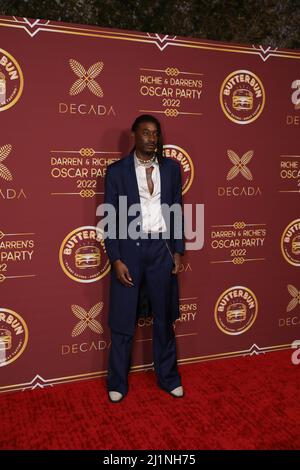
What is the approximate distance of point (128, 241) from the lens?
8.07ft

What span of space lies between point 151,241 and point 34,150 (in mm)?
906

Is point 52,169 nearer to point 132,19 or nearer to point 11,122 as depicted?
point 11,122

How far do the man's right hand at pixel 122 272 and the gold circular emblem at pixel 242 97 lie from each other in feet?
4.42

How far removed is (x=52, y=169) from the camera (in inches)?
102

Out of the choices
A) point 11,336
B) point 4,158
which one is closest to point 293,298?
point 11,336

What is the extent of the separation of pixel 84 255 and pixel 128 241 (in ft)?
1.37

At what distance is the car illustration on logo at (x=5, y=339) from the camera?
2604 mm

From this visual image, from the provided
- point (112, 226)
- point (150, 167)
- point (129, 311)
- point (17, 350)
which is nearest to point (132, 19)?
point (150, 167)

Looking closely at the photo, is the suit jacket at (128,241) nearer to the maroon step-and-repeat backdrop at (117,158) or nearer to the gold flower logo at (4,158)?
the maroon step-and-repeat backdrop at (117,158)

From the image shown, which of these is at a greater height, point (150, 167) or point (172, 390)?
point (150, 167)

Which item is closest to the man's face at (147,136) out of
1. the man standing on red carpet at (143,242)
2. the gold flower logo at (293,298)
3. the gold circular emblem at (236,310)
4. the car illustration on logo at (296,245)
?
the man standing on red carpet at (143,242)

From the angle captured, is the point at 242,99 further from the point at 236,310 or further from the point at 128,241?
the point at 236,310

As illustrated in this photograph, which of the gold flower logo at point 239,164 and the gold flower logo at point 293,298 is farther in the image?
the gold flower logo at point 293,298
